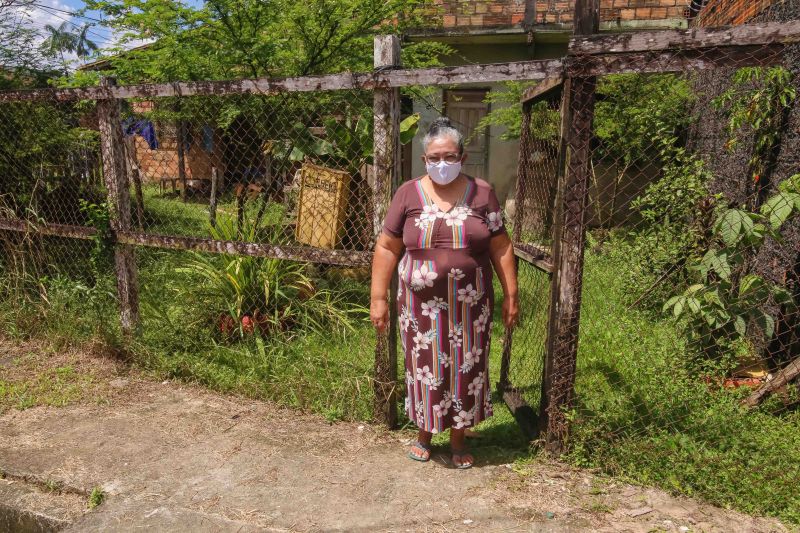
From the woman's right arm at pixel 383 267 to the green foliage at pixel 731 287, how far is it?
1.83 m

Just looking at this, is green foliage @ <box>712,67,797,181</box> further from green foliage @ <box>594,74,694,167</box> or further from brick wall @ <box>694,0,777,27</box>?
green foliage @ <box>594,74,694,167</box>

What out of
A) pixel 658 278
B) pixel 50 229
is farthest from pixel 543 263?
pixel 50 229

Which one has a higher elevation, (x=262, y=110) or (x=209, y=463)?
(x=262, y=110)

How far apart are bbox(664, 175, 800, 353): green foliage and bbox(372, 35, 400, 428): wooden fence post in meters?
1.76

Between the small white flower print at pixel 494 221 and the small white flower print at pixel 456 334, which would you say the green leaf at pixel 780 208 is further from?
the small white flower print at pixel 456 334

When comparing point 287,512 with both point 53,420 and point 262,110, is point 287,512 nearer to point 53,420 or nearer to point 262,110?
point 53,420

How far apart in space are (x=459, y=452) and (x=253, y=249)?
174cm

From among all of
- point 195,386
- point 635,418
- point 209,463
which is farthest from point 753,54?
point 195,386

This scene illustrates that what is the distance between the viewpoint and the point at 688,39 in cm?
249

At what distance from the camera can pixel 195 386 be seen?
159 inches

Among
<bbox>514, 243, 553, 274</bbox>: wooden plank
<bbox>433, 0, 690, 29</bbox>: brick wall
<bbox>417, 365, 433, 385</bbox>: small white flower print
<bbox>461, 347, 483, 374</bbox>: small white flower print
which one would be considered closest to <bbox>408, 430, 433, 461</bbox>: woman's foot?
<bbox>417, 365, 433, 385</bbox>: small white flower print

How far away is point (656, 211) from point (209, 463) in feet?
14.6

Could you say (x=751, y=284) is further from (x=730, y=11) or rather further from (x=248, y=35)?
(x=248, y=35)

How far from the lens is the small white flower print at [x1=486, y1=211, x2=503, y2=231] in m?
2.78
